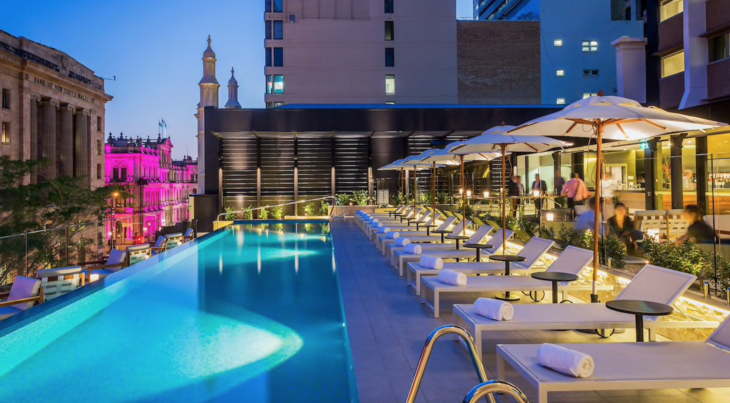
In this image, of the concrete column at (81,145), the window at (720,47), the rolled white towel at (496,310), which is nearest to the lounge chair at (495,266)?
the rolled white towel at (496,310)

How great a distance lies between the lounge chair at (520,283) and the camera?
20.1 feet

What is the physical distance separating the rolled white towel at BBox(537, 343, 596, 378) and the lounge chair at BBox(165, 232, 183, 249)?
11.2 metres

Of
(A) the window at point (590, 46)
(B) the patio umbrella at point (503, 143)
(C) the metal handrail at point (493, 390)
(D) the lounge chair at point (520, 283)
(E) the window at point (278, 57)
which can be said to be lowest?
(D) the lounge chair at point (520, 283)

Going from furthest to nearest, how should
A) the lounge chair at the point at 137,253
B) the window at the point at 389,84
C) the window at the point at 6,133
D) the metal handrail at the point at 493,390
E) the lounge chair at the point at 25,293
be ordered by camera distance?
1. the window at the point at 6,133
2. the window at the point at 389,84
3. the lounge chair at the point at 137,253
4. the lounge chair at the point at 25,293
5. the metal handrail at the point at 493,390

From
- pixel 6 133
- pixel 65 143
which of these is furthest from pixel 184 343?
pixel 65 143

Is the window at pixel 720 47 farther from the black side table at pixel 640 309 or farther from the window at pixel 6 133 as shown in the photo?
the window at pixel 6 133

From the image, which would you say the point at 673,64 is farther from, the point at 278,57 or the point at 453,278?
the point at 278,57

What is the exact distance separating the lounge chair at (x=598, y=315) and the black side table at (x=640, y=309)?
0.29 meters

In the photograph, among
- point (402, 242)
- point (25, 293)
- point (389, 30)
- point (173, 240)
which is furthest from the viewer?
point (389, 30)

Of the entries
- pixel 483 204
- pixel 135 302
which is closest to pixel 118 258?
pixel 135 302

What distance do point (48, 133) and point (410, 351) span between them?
5412 centimetres

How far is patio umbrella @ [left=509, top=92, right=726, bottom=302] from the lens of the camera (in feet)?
17.4

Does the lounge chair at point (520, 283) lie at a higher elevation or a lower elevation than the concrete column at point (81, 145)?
lower

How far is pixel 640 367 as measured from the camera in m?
3.44
